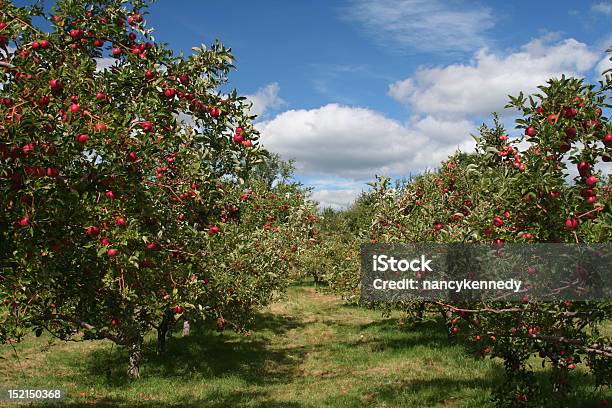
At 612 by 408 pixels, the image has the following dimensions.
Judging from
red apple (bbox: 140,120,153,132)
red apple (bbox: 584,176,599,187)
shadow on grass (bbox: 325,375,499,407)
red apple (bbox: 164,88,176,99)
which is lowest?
shadow on grass (bbox: 325,375,499,407)

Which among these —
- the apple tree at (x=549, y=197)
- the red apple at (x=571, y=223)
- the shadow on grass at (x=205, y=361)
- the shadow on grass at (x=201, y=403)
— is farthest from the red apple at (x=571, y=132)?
the shadow on grass at (x=205, y=361)

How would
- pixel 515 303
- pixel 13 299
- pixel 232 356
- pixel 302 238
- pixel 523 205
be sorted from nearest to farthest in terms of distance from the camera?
pixel 13 299 < pixel 523 205 < pixel 515 303 < pixel 232 356 < pixel 302 238

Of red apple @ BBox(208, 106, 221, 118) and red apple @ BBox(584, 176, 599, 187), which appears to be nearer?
red apple @ BBox(584, 176, 599, 187)

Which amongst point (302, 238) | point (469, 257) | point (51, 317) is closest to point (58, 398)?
point (51, 317)

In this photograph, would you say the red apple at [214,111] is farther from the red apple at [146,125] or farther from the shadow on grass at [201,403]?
the shadow on grass at [201,403]

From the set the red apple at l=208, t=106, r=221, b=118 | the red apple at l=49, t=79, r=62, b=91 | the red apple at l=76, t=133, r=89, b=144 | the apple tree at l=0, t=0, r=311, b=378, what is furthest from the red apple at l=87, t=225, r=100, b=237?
the red apple at l=208, t=106, r=221, b=118

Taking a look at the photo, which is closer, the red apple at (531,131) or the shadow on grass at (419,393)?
the red apple at (531,131)

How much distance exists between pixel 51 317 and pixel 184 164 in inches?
96.9

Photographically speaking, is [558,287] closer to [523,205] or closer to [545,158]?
[523,205]

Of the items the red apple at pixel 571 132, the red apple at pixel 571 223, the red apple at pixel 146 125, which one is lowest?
the red apple at pixel 571 223

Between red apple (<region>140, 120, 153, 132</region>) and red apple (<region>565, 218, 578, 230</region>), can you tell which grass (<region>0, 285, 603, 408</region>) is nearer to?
red apple (<region>140, 120, 153, 132</region>)

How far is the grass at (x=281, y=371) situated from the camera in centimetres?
1155

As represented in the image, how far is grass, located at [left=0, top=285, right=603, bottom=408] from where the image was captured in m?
11.6

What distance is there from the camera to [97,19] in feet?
22.6
